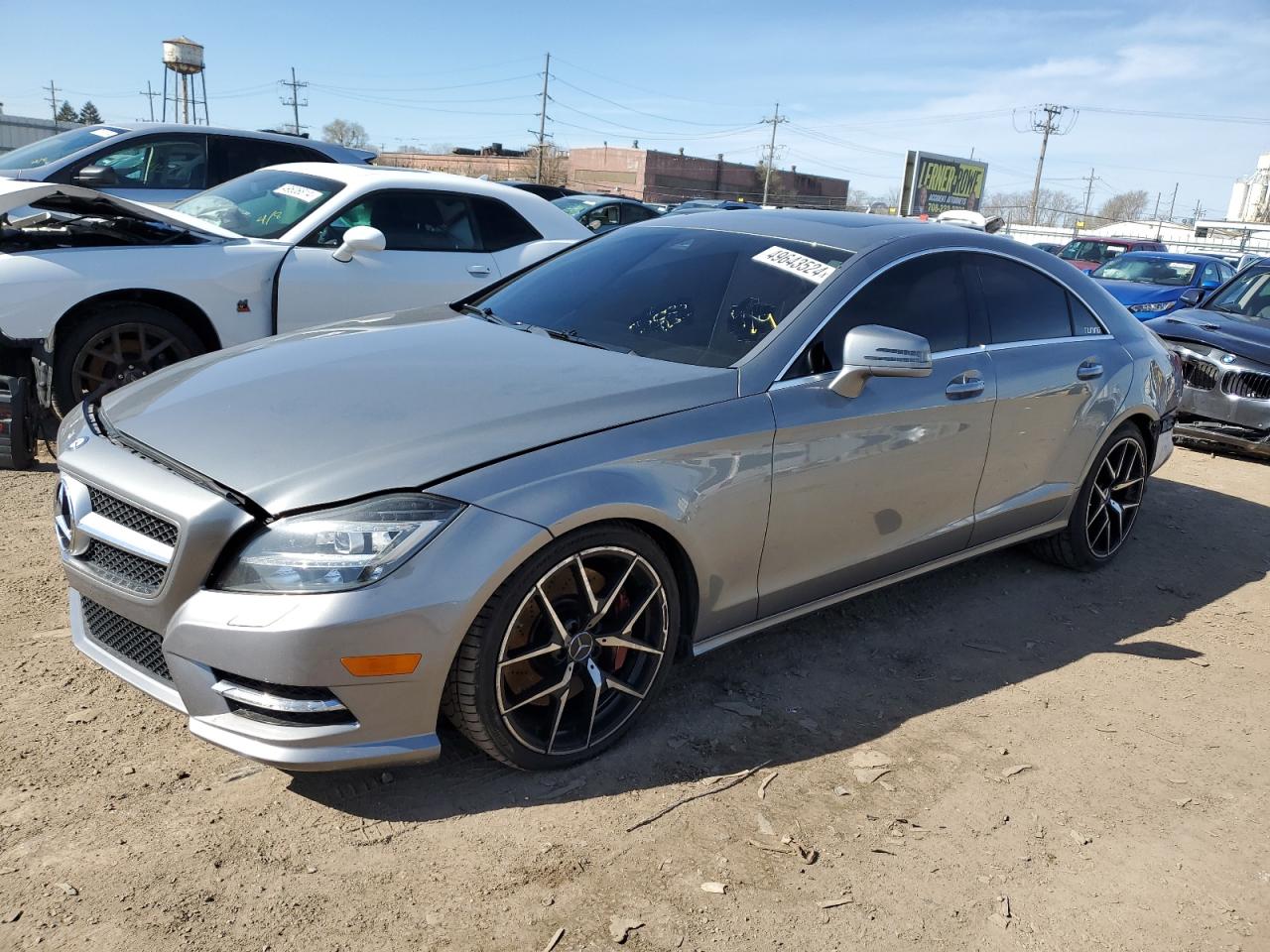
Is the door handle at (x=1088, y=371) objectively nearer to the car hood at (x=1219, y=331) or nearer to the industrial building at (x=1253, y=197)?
the car hood at (x=1219, y=331)

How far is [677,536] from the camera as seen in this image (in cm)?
292

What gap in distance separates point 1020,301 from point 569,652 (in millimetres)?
2665

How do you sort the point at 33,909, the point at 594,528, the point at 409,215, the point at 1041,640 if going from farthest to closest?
the point at 409,215 < the point at 1041,640 < the point at 594,528 < the point at 33,909

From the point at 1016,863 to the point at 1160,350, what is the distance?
3.37 metres

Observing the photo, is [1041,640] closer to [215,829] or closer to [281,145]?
[215,829]

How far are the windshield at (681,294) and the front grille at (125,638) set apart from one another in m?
1.70

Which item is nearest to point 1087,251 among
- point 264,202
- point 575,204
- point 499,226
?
point 575,204

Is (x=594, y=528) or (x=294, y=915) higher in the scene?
(x=594, y=528)

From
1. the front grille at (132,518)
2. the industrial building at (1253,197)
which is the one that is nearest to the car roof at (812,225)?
the front grille at (132,518)

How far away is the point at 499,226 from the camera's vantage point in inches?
267

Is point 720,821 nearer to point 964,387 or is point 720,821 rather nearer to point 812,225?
point 964,387

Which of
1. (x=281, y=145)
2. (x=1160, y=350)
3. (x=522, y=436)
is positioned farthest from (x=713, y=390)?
(x=281, y=145)

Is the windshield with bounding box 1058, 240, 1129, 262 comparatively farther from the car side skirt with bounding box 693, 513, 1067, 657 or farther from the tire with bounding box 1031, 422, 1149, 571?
the car side skirt with bounding box 693, 513, 1067, 657

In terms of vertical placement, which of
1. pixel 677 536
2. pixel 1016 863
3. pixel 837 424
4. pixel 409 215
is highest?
pixel 409 215
